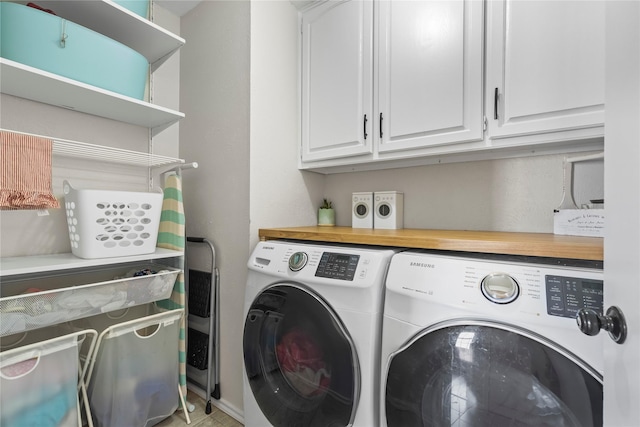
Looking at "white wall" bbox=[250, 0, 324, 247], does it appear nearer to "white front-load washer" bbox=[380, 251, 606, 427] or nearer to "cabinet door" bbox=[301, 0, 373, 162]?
"cabinet door" bbox=[301, 0, 373, 162]

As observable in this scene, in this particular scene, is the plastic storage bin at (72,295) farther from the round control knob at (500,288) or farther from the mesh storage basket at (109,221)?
the round control knob at (500,288)

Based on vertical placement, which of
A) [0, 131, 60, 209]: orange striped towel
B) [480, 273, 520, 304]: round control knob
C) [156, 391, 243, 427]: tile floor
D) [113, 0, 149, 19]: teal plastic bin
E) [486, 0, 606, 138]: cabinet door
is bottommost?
[156, 391, 243, 427]: tile floor

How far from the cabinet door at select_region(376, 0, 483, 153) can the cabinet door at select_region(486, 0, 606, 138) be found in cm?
7

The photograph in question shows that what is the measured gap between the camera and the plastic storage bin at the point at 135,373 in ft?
4.18

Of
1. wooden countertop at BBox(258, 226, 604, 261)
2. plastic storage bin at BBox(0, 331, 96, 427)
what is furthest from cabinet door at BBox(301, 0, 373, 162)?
plastic storage bin at BBox(0, 331, 96, 427)

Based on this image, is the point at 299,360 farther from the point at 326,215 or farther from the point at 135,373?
Answer: the point at 326,215

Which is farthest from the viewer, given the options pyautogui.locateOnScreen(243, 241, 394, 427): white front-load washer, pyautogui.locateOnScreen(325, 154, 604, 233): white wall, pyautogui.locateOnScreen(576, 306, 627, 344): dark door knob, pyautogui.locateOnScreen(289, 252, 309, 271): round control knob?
Answer: pyautogui.locateOnScreen(325, 154, 604, 233): white wall

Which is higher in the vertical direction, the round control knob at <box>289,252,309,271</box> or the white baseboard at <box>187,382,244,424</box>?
the round control knob at <box>289,252,309,271</box>

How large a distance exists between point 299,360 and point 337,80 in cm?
141

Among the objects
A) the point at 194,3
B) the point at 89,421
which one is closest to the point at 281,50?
the point at 194,3

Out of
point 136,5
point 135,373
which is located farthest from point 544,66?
point 135,373

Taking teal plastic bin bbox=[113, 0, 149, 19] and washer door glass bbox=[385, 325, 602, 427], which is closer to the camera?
washer door glass bbox=[385, 325, 602, 427]

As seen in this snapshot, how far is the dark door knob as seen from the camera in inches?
20.4

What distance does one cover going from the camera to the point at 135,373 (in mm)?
1337
